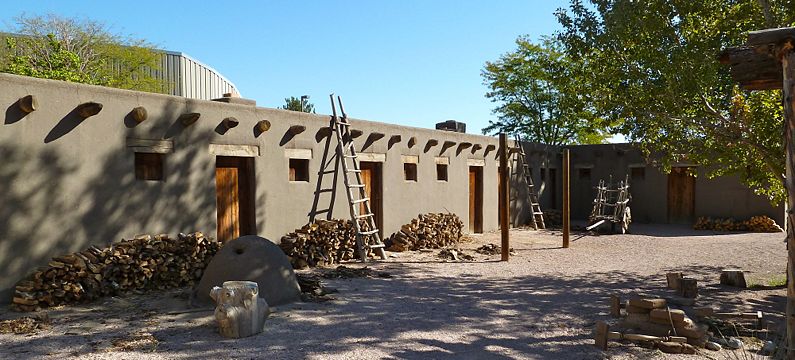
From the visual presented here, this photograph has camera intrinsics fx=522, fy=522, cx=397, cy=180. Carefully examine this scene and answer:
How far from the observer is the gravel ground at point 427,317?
Answer: 16.8 ft

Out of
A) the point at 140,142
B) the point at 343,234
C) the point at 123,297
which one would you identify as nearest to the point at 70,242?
the point at 123,297

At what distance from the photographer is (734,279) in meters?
8.30

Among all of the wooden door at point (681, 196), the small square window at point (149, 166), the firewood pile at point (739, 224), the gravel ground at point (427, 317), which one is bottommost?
the gravel ground at point (427, 317)

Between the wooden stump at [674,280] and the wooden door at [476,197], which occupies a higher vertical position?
the wooden door at [476,197]

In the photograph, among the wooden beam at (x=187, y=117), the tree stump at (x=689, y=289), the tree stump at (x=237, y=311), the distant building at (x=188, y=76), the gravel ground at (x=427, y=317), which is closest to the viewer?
the gravel ground at (x=427, y=317)

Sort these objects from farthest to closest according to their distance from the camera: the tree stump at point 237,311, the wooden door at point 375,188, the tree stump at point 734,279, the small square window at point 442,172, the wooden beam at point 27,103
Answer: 1. the small square window at point 442,172
2. the wooden door at point 375,188
3. the tree stump at point 734,279
4. the wooden beam at point 27,103
5. the tree stump at point 237,311

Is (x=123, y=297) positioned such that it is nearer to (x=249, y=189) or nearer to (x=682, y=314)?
(x=249, y=189)

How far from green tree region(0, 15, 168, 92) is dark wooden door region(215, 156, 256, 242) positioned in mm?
13600

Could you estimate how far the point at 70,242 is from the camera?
725cm

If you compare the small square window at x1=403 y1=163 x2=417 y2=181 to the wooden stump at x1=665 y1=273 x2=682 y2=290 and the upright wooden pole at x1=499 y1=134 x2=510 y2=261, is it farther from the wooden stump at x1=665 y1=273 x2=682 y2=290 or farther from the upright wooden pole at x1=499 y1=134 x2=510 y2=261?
the wooden stump at x1=665 y1=273 x2=682 y2=290

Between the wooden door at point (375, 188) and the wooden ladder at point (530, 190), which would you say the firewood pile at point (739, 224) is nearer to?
the wooden ladder at point (530, 190)

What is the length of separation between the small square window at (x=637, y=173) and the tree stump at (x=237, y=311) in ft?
58.6

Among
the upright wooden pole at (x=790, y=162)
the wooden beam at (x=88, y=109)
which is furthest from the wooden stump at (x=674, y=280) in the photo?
the wooden beam at (x=88, y=109)

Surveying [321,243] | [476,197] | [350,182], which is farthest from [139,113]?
[476,197]
